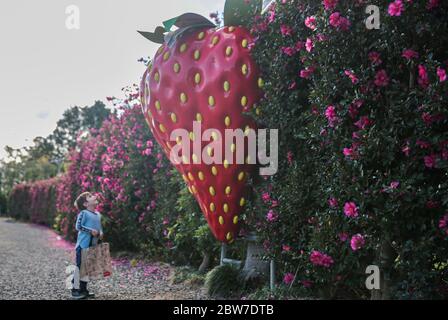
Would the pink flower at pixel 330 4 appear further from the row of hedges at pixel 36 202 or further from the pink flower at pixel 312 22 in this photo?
the row of hedges at pixel 36 202

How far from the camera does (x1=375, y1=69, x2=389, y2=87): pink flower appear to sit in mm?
2945

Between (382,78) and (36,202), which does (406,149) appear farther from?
(36,202)

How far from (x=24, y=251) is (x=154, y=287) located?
16.2ft

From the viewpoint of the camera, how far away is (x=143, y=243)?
24.9 feet

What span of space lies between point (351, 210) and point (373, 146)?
0.42 metres

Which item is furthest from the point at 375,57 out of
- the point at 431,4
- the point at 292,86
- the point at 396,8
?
→ the point at 292,86

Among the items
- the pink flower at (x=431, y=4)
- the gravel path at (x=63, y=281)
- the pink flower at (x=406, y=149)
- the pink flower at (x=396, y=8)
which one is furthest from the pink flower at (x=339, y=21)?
the gravel path at (x=63, y=281)

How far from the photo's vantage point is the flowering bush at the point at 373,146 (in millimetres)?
2787

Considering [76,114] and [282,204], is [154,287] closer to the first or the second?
[282,204]

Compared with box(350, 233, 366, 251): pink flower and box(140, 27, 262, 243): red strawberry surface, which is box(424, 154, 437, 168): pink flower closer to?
box(350, 233, 366, 251): pink flower

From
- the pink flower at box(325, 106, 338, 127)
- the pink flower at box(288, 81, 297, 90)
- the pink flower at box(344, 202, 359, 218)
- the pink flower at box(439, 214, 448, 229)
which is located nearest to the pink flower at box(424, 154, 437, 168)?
the pink flower at box(439, 214, 448, 229)

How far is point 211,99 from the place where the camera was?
415 cm

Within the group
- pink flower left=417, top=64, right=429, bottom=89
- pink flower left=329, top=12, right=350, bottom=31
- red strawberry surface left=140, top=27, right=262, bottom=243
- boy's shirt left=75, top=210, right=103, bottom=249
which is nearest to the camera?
pink flower left=417, top=64, right=429, bottom=89
